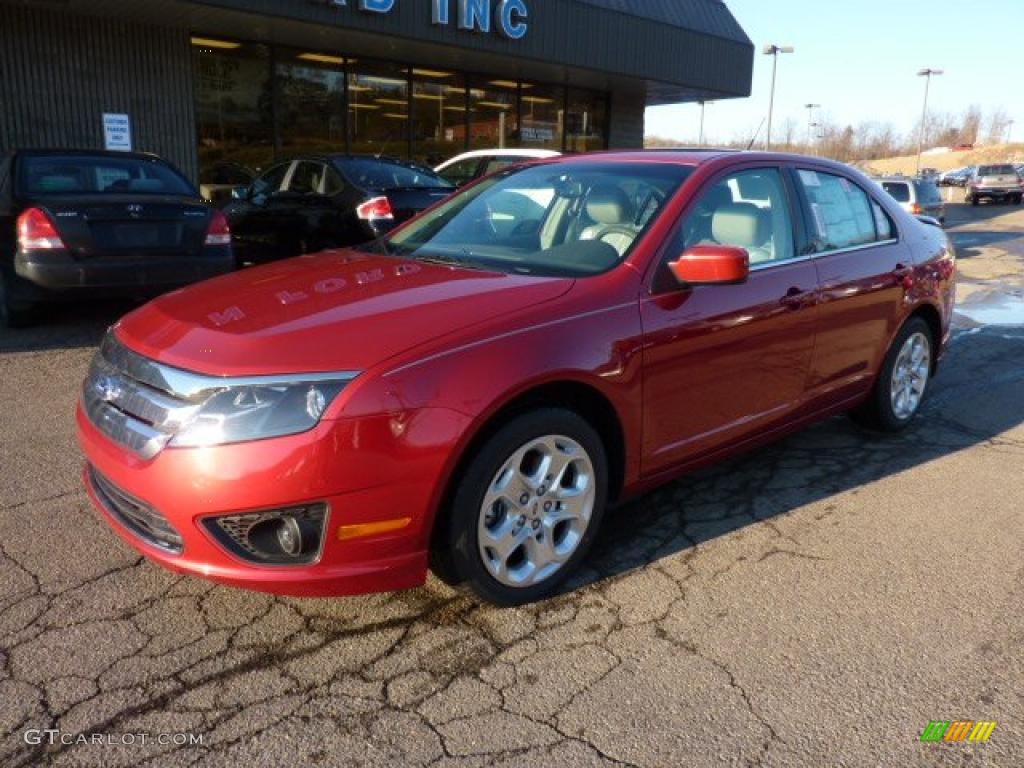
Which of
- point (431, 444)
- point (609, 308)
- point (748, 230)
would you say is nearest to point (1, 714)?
point (431, 444)

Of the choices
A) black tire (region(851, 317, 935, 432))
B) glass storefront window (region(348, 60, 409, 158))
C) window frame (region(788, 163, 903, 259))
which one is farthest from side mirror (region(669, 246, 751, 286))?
glass storefront window (region(348, 60, 409, 158))

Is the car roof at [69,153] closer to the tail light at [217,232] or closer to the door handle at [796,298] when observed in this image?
the tail light at [217,232]

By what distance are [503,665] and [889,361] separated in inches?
125

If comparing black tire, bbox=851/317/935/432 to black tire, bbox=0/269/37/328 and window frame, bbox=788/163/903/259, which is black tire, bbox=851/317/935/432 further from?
black tire, bbox=0/269/37/328

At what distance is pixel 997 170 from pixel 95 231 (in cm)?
4074

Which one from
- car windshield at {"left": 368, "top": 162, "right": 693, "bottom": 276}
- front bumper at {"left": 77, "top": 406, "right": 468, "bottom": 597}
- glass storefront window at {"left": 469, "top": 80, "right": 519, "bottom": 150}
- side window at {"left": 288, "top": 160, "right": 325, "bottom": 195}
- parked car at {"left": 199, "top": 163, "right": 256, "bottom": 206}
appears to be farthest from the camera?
glass storefront window at {"left": 469, "top": 80, "right": 519, "bottom": 150}

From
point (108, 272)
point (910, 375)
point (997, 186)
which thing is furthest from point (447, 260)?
point (997, 186)

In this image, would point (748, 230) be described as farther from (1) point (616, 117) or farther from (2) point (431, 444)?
(1) point (616, 117)

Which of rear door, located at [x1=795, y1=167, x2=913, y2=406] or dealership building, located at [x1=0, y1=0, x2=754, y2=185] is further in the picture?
dealership building, located at [x1=0, y1=0, x2=754, y2=185]

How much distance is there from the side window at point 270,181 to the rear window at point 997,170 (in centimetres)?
3691

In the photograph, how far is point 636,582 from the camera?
10.4 feet

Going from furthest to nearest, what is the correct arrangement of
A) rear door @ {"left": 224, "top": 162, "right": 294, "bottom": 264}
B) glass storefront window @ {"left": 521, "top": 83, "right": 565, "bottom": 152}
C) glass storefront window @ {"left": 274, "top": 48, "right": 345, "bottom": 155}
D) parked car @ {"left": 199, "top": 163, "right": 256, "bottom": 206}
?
glass storefront window @ {"left": 521, "top": 83, "right": 565, "bottom": 152} < glass storefront window @ {"left": 274, "top": 48, "right": 345, "bottom": 155} < parked car @ {"left": 199, "top": 163, "right": 256, "bottom": 206} < rear door @ {"left": 224, "top": 162, "right": 294, "bottom": 264}

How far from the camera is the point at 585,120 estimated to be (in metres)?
19.8

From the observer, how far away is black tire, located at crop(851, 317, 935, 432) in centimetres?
473
